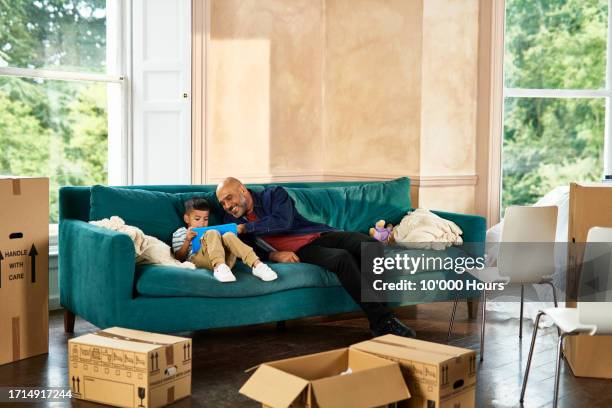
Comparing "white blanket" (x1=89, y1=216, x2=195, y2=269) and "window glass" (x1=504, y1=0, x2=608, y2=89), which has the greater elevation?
"window glass" (x1=504, y1=0, x2=608, y2=89)

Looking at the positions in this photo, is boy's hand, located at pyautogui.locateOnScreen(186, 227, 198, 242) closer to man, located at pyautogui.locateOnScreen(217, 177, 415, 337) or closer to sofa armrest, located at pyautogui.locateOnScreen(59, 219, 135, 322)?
man, located at pyautogui.locateOnScreen(217, 177, 415, 337)

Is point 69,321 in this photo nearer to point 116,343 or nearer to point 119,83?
point 116,343

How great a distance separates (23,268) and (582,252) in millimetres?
2710

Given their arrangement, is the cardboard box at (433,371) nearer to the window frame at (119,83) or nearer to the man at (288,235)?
the man at (288,235)

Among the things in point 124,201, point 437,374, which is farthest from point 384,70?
point 437,374

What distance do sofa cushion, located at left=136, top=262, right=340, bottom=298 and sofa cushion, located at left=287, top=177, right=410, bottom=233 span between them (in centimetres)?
73

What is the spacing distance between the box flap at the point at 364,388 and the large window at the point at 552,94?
13.2ft

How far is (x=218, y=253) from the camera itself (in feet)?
13.7

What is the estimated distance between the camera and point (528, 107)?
22.2 ft

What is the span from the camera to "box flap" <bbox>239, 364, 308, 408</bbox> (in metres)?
2.68

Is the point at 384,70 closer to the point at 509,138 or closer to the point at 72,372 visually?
the point at 509,138

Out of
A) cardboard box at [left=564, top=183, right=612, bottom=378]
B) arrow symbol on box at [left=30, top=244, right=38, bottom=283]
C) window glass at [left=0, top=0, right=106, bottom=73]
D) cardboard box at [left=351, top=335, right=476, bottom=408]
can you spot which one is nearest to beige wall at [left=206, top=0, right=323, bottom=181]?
window glass at [left=0, top=0, right=106, bottom=73]

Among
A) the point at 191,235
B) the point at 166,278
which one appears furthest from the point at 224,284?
the point at 191,235

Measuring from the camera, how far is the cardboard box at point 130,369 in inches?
129
